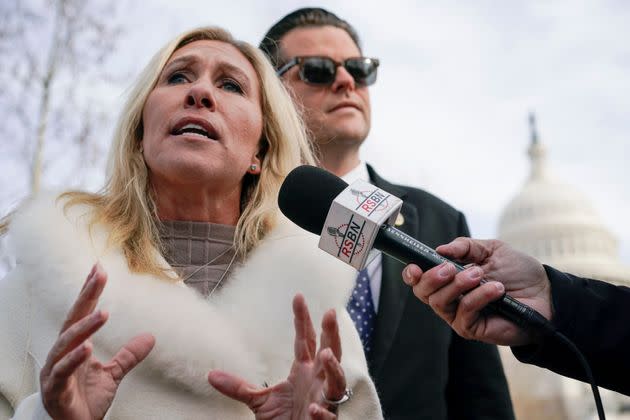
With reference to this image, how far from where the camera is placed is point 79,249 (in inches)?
111

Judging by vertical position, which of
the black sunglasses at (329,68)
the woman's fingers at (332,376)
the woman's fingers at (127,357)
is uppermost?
the black sunglasses at (329,68)

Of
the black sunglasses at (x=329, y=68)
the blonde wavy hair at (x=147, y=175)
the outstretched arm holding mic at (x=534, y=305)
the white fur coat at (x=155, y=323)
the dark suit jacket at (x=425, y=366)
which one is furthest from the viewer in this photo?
the black sunglasses at (x=329, y=68)

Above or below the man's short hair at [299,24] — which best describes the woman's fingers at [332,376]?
below

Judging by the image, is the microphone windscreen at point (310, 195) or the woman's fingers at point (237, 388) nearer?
the woman's fingers at point (237, 388)

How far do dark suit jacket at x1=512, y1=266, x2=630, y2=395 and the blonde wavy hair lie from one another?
3.83 feet

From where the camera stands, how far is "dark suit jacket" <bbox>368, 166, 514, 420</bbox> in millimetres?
3709

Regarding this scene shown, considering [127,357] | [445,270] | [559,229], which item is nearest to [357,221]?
[445,270]

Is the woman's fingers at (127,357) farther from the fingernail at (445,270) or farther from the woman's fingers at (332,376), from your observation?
the fingernail at (445,270)

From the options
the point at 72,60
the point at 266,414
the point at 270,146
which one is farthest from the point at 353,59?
the point at 72,60

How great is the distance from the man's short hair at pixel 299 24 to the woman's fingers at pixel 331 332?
10.0 feet

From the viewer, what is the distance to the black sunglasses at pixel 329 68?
493 centimetres

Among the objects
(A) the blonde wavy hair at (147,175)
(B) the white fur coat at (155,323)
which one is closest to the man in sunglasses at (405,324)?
(A) the blonde wavy hair at (147,175)

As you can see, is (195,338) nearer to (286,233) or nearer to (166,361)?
(166,361)

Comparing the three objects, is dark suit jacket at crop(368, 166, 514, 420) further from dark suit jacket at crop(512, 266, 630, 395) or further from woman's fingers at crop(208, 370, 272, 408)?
woman's fingers at crop(208, 370, 272, 408)
